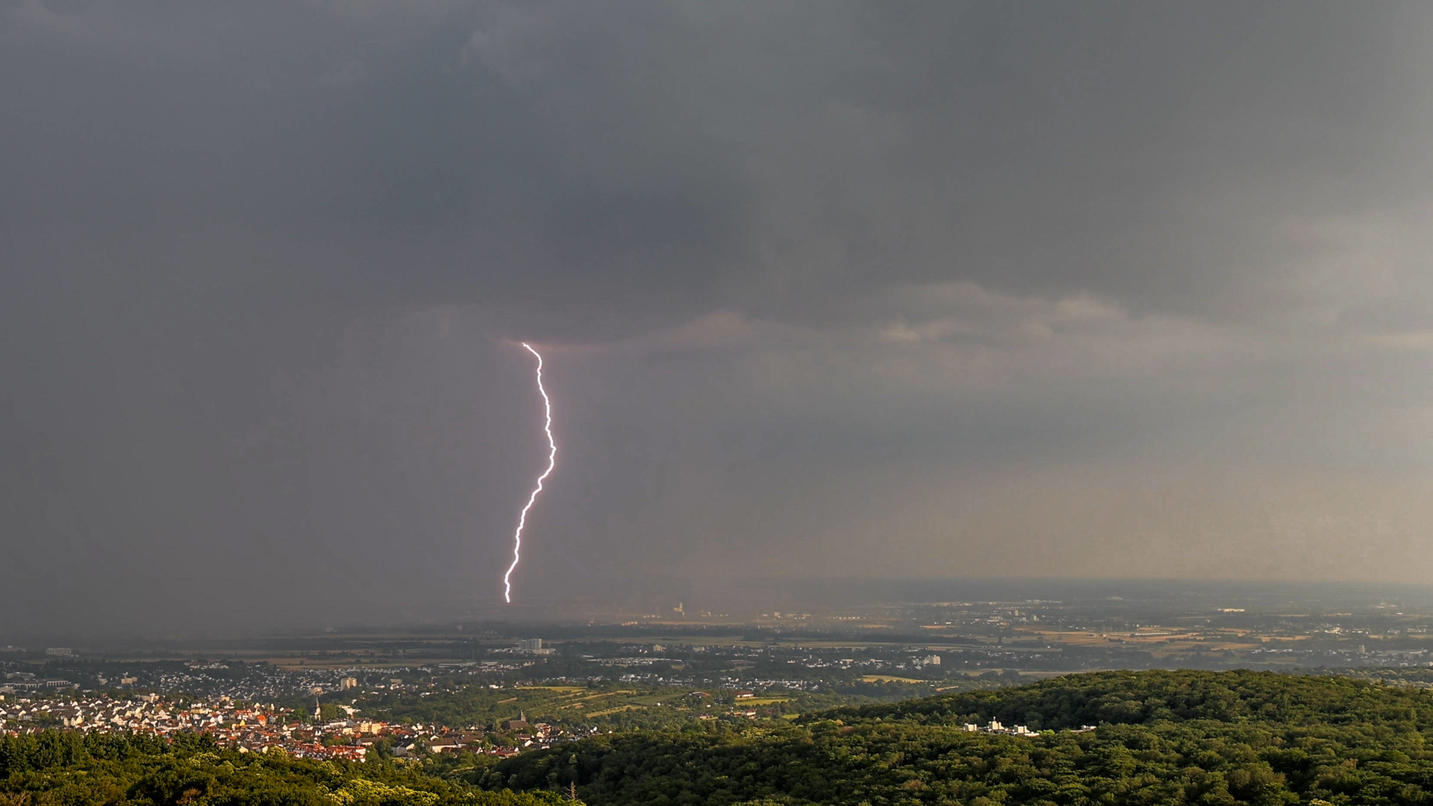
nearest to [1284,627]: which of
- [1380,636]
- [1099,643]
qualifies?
[1380,636]

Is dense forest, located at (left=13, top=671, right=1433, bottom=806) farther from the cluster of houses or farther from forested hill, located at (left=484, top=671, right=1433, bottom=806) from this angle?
the cluster of houses

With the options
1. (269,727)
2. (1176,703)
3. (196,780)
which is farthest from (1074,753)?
(269,727)

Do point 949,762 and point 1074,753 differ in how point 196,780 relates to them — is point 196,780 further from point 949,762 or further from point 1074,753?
point 1074,753

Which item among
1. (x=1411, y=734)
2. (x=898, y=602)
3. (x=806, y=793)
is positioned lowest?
(x=898, y=602)

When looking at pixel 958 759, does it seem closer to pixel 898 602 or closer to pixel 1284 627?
pixel 1284 627

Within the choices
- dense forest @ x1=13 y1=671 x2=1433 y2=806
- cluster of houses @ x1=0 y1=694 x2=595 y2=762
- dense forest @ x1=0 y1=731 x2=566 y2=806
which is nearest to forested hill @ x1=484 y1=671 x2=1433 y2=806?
dense forest @ x1=13 y1=671 x2=1433 y2=806

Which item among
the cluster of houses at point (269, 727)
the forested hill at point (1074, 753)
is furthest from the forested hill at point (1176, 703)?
the cluster of houses at point (269, 727)
